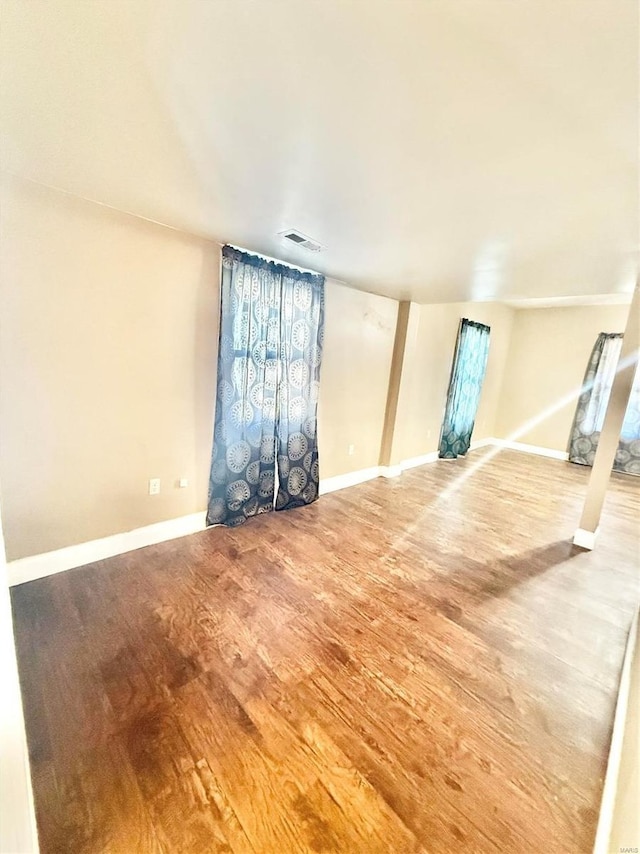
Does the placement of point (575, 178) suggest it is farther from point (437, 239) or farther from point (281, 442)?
point (281, 442)

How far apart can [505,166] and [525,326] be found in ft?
20.0

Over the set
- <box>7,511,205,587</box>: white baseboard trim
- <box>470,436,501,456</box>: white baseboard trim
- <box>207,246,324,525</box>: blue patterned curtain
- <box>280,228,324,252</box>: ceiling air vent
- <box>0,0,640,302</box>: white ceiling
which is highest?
<box>280,228,324,252</box>: ceiling air vent

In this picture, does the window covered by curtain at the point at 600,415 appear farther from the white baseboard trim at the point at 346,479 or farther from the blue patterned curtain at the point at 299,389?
the blue patterned curtain at the point at 299,389

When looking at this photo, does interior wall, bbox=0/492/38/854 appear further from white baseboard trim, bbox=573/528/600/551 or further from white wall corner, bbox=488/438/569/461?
white wall corner, bbox=488/438/569/461

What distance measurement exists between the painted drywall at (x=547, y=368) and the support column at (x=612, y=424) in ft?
12.0

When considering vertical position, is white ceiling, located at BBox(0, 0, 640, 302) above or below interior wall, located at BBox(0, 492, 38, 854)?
above

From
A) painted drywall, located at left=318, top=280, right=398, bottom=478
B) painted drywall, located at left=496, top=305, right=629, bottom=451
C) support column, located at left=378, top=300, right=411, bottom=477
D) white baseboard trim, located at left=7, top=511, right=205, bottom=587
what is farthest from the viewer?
painted drywall, located at left=496, top=305, right=629, bottom=451

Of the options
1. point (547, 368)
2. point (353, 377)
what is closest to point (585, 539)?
point (353, 377)

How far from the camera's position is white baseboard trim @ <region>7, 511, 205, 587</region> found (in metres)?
1.97

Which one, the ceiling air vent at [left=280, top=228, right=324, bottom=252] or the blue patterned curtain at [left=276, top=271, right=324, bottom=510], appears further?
the blue patterned curtain at [left=276, top=271, right=324, bottom=510]

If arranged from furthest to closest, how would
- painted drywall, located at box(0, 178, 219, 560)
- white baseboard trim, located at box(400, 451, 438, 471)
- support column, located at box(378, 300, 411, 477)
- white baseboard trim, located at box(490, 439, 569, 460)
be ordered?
white baseboard trim, located at box(490, 439, 569, 460)
white baseboard trim, located at box(400, 451, 438, 471)
support column, located at box(378, 300, 411, 477)
painted drywall, located at box(0, 178, 219, 560)

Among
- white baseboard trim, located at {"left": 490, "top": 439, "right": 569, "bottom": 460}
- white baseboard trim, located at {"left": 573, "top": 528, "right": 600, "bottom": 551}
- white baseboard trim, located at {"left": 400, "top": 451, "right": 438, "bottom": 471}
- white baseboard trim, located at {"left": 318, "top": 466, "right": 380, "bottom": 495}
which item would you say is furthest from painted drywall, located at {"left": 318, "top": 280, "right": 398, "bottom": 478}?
white baseboard trim, located at {"left": 490, "top": 439, "right": 569, "bottom": 460}

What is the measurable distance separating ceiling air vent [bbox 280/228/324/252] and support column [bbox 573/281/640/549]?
94.4 inches

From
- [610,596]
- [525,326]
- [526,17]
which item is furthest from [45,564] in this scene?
[525,326]
